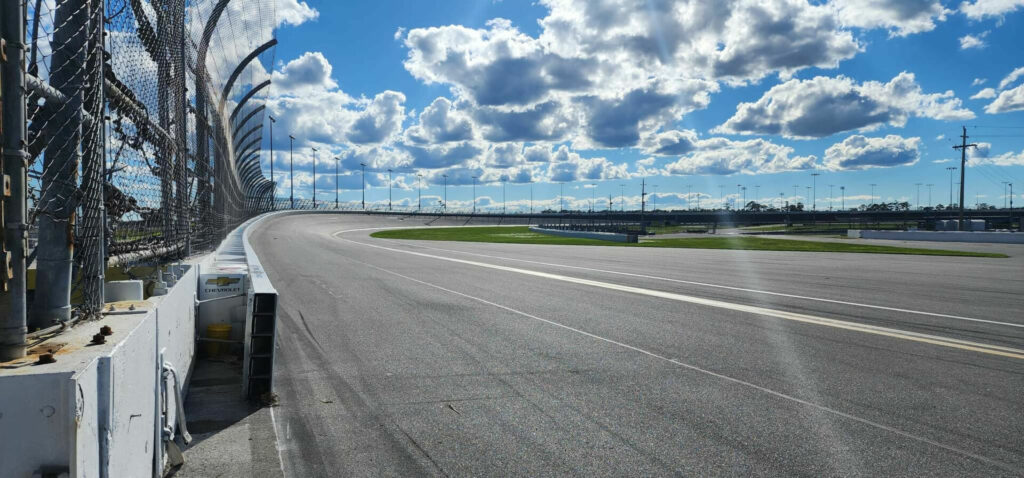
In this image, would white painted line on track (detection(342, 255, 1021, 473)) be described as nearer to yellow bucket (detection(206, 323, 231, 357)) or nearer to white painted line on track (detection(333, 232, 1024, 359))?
white painted line on track (detection(333, 232, 1024, 359))

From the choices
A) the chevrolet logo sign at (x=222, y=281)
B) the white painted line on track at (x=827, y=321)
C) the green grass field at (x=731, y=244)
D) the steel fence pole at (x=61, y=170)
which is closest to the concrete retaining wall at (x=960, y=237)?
the green grass field at (x=731, y=244)

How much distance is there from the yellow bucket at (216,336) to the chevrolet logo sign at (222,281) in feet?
1.63

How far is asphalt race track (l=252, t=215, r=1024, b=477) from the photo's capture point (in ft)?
14.3

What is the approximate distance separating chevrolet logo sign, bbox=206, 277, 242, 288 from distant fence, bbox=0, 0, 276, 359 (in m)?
0.63

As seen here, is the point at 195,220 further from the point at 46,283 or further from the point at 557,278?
the point at 557,278

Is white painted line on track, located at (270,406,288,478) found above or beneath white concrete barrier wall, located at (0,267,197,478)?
beneath

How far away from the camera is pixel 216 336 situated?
7523 millimetres

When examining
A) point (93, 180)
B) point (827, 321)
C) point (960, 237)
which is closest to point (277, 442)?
point (93, 180)

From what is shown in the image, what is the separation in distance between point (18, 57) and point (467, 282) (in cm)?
1292

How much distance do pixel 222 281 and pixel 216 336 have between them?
0.67 meters

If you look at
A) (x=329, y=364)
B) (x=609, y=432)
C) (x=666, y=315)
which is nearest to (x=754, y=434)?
(x=609, y=432)

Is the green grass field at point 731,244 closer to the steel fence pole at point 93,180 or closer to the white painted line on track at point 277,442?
the white painted line on track at point 277,442

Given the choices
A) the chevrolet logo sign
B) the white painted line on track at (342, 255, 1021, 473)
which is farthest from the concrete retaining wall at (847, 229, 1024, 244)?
the chevrolet logo sign

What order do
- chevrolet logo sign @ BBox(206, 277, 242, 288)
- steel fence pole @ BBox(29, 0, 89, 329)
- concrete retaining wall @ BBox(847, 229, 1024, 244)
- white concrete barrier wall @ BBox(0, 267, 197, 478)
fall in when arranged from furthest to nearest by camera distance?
concrete retaining wall @ BBox(847, 229, 1024, 244)
chevrolet logo sign @ BBox(206, 277, 242, 288)
steel fence pole @ BBox(29, 0, 89, 329)
white concrete barrier wall @ BBox(0, 267, 197, 478)
